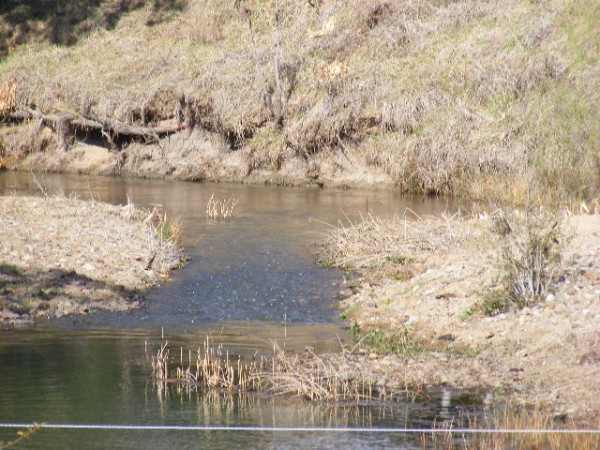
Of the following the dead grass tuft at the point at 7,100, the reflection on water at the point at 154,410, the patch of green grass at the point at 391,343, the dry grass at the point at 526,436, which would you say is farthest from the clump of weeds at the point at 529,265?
the dead grass tuft at the point at 7,100

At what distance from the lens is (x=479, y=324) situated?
1124cm

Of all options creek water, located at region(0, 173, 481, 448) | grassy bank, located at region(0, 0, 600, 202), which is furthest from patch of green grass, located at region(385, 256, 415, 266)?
grassy bank, located at region(0, 0, 600, 202)

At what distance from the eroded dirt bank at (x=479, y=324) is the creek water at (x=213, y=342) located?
1.88 ft

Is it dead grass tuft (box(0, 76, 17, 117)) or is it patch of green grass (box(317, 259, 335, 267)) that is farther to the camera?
dead grass tuft (box(0, 76, 17, 117))

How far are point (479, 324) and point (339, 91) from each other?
18.7 metres

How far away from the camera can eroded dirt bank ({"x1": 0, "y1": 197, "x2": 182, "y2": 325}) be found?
514 inches

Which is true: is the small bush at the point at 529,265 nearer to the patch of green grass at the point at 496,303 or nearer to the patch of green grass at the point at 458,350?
the patch of green grass at the point at 496,303

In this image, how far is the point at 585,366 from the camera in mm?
9414

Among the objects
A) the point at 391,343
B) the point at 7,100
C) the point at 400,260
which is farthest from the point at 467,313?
the point at 7,100

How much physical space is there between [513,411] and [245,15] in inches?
1179

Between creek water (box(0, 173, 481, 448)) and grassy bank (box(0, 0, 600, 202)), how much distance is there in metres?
6.64

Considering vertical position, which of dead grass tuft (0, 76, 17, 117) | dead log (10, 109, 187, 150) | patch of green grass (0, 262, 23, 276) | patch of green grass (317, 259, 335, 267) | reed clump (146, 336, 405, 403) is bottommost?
reed clump (146, 336, 405, 403)

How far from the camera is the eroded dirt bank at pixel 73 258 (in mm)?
13062

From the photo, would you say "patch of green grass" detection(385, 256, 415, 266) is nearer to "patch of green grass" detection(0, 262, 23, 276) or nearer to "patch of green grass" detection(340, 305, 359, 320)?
"patch of green grass" detection(340, 305, 359, 320)
